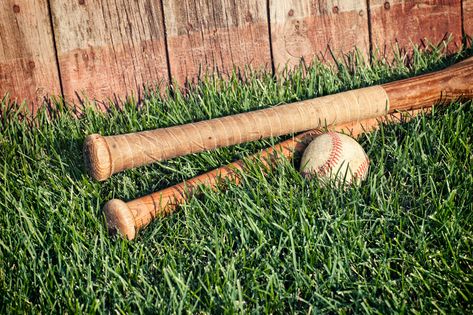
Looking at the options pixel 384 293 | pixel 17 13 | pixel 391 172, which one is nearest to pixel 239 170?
pixel 391 172

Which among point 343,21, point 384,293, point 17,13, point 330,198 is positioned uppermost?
point 17,13

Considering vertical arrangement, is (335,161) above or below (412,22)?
below

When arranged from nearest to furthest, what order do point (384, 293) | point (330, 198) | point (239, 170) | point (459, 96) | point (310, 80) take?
point (384, 293) → point (330, 198) → point (239, 170) → point (459, 96) → point (310, 80)

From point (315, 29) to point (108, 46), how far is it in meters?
1.12

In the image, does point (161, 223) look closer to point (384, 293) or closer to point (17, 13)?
point (384, 293)

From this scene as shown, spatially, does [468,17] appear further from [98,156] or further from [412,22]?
[98,156]

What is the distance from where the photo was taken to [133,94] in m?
3.48

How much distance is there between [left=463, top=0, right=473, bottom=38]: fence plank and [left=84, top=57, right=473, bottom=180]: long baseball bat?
18.6 inches

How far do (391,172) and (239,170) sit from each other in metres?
0.67

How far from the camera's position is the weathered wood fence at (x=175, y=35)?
3301mm

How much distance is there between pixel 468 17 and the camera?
3738 mm

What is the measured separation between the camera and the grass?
2143 millimetres

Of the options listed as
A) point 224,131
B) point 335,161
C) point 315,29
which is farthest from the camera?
point 315,29

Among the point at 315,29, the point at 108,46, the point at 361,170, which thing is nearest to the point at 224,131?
the point at 361,170
